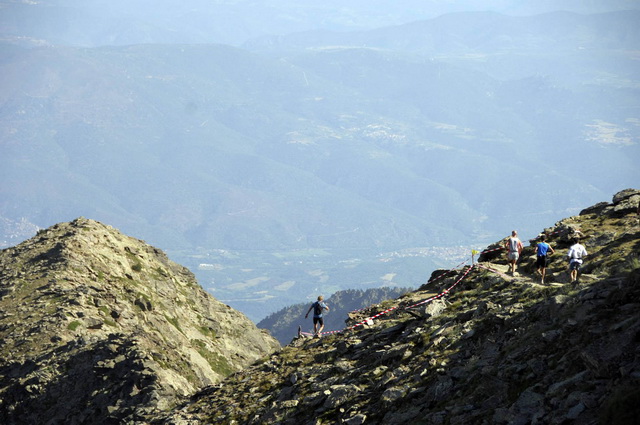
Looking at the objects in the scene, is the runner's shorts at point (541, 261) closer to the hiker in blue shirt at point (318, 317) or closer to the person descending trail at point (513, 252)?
the person descending trail at point (513, 252)

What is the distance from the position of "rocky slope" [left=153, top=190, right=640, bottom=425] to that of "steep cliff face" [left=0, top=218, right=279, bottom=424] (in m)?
5.56

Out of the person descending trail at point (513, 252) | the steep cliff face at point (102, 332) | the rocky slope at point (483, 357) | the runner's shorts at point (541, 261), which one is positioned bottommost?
the rocky slope at point (483, 357)

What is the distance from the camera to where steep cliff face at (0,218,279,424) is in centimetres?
4059

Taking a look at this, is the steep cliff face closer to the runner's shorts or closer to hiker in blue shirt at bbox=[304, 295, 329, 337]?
hiker in blue shirt at bbox=[304, 295, 329, 337]

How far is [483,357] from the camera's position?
25.4 meters

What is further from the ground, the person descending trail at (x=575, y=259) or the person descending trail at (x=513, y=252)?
the person descending trail at (x=513, y=252)

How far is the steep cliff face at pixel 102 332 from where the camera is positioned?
4059 centimetres

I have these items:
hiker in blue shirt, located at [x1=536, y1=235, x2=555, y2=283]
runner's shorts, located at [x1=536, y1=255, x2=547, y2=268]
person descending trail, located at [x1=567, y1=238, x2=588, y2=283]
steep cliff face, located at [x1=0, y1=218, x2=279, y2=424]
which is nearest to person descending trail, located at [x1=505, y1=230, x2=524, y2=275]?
hiker in blue shirt, located at [x1=536, y1=235, x2=555, y2=283]

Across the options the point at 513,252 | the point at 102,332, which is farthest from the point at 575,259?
the point at 102,332

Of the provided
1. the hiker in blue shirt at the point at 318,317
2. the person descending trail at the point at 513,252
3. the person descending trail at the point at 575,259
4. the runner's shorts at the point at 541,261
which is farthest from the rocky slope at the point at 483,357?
the hiker in blue shirt at the point at 318,317

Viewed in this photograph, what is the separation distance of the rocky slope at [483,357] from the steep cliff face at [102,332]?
5564mm

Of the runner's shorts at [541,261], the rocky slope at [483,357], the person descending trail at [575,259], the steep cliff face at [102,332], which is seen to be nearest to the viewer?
the rocky slope at [483,357]

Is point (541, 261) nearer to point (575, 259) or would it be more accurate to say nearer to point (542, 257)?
point (542, 257)

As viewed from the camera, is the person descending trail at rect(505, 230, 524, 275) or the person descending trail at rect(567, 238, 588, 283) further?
the person descending trail at rect(505, 230, 524, 275)
